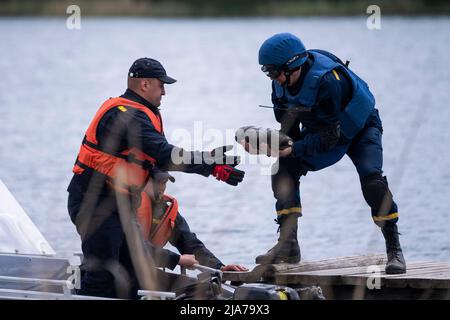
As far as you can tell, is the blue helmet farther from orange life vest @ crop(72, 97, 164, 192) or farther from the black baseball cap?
orange life vest @ crop(72, 97, 164, 192)

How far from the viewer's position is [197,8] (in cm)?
4994

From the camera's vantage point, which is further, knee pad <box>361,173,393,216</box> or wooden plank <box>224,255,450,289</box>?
knee pad <box>361,173,393,216</box>

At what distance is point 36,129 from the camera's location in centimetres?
2438

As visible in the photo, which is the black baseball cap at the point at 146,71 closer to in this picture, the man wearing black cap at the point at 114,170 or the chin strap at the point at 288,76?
the man wearing black cap at the point at 114,170

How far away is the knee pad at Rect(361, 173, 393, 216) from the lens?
25.1 ft

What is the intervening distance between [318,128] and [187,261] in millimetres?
1224

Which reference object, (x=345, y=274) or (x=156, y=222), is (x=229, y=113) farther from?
(x=345, y=274)

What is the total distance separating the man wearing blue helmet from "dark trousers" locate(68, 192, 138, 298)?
97cm

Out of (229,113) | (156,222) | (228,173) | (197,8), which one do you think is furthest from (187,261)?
(197,8)

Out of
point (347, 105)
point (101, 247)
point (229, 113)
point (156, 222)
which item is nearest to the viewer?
point (101, 247)

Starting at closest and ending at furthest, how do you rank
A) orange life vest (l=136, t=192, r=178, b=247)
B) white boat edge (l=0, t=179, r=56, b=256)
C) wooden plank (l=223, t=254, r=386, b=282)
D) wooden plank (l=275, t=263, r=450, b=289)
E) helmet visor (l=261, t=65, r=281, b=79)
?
wooden plank (l=275, t=263, r=450, b=289) < helmet visor (l=261, t=65, r=281, b=79) < wooden plank (l=223, t=254, r=386, b=282) < orange life vest (l=136, t=192, r=178, b=247) < white boat edge (l=0, t=179, r=56, b=256)

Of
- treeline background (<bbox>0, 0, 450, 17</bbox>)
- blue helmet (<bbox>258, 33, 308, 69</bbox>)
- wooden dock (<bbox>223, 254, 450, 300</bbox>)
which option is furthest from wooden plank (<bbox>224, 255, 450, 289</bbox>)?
treeline background (<bbox>0, 0, 450, 17</bbox>)
